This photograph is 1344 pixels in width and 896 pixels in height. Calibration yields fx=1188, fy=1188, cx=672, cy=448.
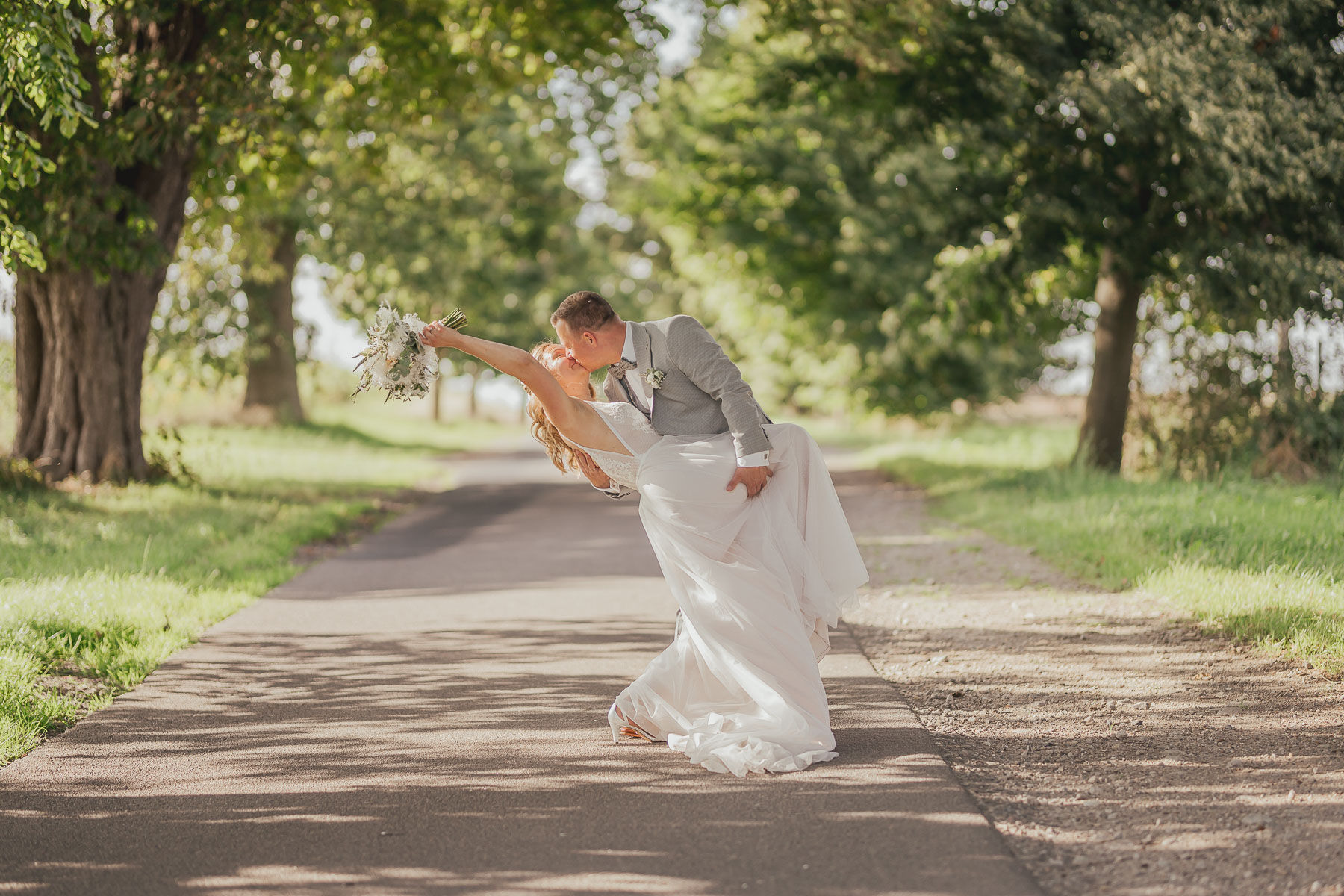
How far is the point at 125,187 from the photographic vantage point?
1399cm

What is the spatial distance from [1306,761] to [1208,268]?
34.0 feet

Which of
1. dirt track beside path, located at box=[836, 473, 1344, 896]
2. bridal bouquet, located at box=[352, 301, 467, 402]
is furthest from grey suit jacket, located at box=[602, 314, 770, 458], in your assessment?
dirt track beside path, located at box=[836, 473, 1344, 896]

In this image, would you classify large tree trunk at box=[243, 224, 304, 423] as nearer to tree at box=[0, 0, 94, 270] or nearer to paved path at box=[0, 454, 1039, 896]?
tree at box=[0, 0, 94, 270]

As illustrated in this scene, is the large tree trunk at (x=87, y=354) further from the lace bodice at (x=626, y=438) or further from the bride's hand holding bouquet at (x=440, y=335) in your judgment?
the lace bodice at (x=626, y=438)

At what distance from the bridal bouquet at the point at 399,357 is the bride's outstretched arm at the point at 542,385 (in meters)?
0.09

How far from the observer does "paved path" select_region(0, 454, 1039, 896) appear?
4086 millimetres

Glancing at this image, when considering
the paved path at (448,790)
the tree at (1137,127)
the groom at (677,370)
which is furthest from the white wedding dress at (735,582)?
the tree at (1137,127)

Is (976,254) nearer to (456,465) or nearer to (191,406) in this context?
(456,465)

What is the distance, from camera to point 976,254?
16.1 m

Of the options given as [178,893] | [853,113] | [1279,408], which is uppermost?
[853,113]

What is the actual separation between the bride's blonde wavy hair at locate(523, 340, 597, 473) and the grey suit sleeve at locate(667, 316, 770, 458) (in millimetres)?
591

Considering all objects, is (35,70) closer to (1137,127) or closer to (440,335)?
(440,335)

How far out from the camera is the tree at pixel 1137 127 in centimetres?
1231

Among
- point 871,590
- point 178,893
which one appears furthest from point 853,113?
point 178,893
